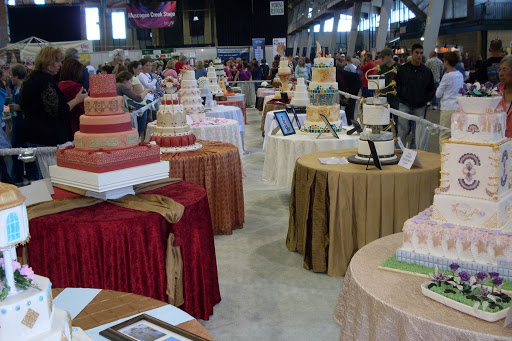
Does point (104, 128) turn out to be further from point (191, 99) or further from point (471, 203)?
point (191, 99)

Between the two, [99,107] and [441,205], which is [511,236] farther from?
[99,107]

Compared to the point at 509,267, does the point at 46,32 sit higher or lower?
higher

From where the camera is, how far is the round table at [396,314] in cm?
179

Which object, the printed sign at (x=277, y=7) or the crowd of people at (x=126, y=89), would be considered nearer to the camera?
the crowd of people at (x=126, y=89)

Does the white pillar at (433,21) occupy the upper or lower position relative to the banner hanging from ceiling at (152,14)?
lower

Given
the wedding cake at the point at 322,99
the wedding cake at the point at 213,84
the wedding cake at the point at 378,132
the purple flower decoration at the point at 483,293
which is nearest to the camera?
the purple flower decoration at the point at 483,293

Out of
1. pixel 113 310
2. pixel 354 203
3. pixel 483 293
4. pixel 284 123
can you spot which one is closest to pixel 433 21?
A: pixel 284 123

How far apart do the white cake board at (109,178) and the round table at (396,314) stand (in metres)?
1.28

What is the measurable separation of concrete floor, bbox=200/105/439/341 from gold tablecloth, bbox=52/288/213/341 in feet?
4.22

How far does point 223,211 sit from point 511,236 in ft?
10.1

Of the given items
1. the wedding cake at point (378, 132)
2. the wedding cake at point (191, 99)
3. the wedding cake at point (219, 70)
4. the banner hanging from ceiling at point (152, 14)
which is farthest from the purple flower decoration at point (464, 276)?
the banner hanging from ceiling at point (152, 14)

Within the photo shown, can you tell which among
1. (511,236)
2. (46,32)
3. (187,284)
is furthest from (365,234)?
(46,32)

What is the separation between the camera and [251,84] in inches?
709

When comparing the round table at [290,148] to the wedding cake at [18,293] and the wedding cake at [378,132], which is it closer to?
the wedding cake at [378,132]
